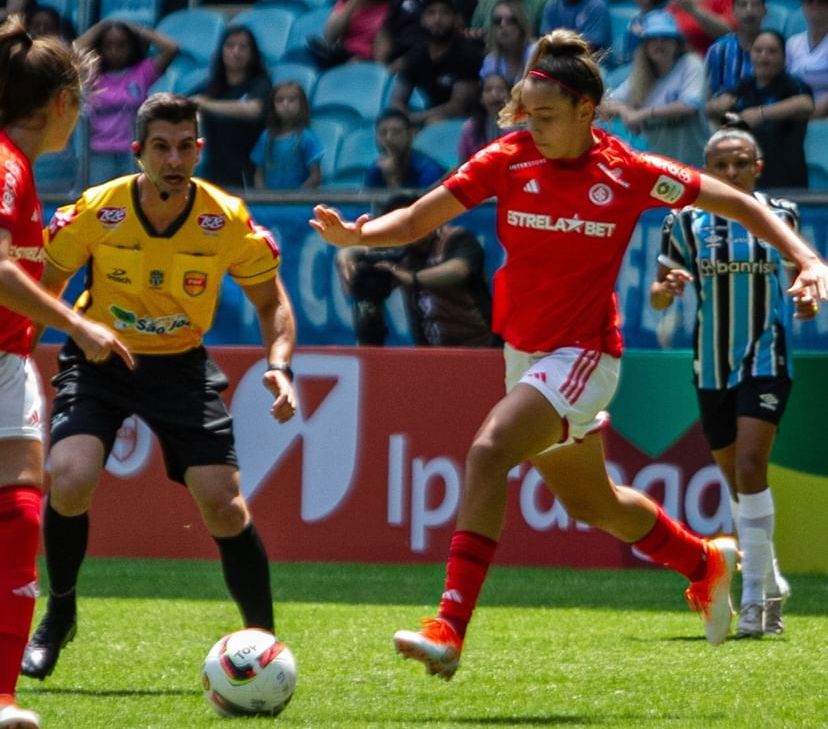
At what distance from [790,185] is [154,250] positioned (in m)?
5.87

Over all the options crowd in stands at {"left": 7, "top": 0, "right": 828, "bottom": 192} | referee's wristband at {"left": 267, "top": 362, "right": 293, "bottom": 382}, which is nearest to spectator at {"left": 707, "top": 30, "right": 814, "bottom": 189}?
crowd in stands at {"left": 7, "top": 0, "right": 828, "bottom": 192}

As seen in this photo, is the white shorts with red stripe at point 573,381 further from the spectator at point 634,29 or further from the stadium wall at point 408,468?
the spectator at point 634,29

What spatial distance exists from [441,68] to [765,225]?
6.96 m

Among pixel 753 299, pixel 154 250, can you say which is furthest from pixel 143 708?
pixel 753 299

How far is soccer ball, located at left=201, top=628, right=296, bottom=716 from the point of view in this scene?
534 cm

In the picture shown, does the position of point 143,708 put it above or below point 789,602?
above

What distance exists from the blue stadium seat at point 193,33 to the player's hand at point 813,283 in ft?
29.0

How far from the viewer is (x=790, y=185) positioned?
11.1 meters

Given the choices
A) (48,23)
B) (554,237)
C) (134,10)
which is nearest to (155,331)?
(554,237)

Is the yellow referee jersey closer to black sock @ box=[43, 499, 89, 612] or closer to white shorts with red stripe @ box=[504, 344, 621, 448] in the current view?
black sock @ box=[43, 499, 89, 612]

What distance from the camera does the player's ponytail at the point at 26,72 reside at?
479cm

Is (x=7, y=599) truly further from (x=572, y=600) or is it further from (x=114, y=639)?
(x=572, y=600)

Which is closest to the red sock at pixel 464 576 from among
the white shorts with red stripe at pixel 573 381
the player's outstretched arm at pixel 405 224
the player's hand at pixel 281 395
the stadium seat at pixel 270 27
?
the white shorts with red stripe at pixel 573 381

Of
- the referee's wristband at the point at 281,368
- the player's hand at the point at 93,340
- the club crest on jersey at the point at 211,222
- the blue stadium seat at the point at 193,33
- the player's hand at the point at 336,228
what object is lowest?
the referee's wristband at the point at 281,368
